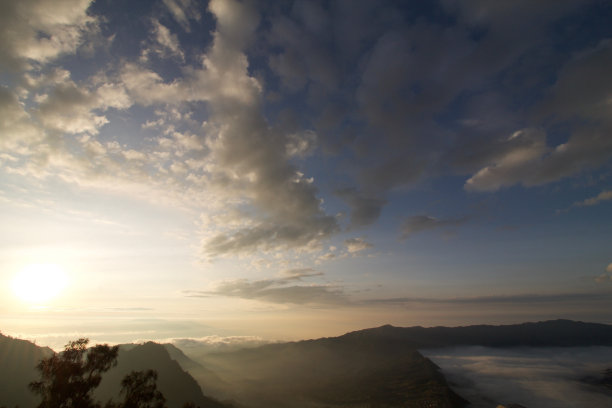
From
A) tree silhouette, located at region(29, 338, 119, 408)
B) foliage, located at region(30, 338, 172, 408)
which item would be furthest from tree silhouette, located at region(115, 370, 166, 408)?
tree silhouette, located at region(29, 338, 119, 408)

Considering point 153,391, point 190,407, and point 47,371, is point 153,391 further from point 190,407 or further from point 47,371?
point 47,371

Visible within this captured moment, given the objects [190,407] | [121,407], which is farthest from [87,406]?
[190,407]

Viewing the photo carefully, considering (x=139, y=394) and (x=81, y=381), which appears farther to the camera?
(x=139, y=394)

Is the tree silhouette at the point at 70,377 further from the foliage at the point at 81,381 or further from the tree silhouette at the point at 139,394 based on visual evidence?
the tree silhouette at the point at 139,394

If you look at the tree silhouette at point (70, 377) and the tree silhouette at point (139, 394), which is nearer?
the tree silhouette at point (70, 377)

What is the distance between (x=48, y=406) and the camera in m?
40.6

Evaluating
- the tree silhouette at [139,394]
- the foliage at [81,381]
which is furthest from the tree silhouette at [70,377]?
the tree silhouette at [139,394]

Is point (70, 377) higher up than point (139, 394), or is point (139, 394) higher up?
point (70, 377)

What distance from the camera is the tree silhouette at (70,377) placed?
41.6 meters

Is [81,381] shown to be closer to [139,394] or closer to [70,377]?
[70,377]

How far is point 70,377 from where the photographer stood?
141 ft

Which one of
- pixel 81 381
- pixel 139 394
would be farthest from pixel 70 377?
pixel 139 394

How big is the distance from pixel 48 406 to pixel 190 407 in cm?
2033

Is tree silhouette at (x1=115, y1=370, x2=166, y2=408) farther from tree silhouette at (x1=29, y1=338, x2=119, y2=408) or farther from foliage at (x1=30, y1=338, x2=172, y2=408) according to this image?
tree silhouette at (x1=29, y1=338, x2=119, y2=408)
